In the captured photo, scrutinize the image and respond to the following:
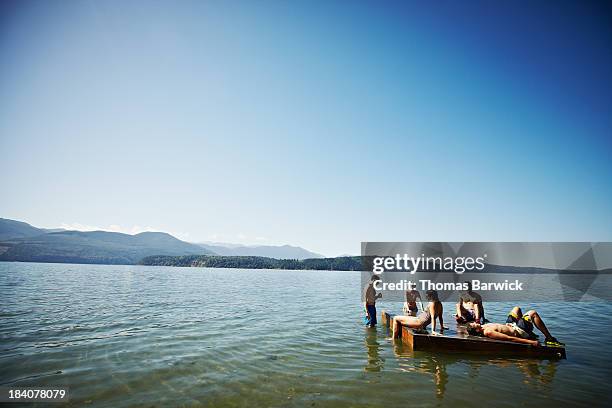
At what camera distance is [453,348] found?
13.4 m

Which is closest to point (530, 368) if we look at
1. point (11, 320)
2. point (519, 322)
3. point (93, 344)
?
point (519, 322)

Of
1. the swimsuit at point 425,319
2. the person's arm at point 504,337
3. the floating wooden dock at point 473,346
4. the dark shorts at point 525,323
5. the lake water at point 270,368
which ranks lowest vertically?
the lake water at point 270,368

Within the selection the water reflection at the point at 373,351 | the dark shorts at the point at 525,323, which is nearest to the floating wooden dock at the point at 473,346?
the dark shorts at the point at 525,323

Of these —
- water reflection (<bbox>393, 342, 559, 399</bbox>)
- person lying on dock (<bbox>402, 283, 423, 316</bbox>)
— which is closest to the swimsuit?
water reflection (<bbox>393, 342, 559, 399</bbox>)

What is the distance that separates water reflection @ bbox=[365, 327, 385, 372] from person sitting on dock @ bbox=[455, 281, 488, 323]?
4898mm

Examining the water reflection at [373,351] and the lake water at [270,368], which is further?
the water reflection at [373,351]

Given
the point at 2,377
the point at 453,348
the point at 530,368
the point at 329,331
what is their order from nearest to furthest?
1. the point at 2,377
2. the point at 530,368
3. the point at 453,348
4. the point at 329,331

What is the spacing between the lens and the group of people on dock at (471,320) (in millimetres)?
13258

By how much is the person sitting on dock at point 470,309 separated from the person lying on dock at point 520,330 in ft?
7.30

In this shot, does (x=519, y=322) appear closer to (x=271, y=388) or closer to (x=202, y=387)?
(x=271, y=388)

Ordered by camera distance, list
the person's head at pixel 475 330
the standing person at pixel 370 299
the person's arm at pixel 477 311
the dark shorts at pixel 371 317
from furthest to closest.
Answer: the dark shorts at pixel 371 317 < the standing person at pixel 370 299 < the person's arm at pixel 477 311 < the person's head at pixel 475 330

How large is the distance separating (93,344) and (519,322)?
19.5 meters

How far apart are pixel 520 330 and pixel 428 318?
378 centimetres

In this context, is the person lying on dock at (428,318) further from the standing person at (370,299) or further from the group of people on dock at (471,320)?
the standing person at (370,299)
